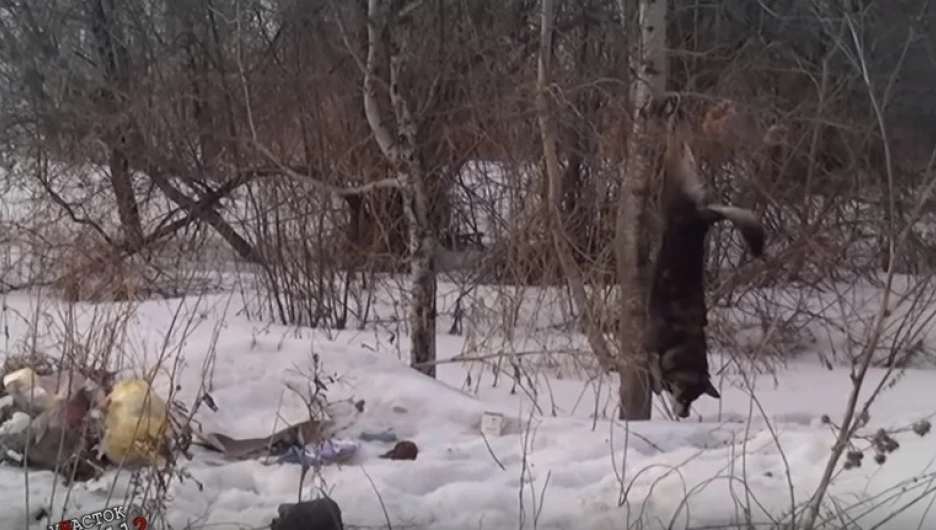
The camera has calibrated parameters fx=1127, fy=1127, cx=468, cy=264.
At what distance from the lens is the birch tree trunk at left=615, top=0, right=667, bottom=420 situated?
4.14 metres

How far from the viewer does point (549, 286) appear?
5.40 m

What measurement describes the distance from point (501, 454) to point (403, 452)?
0.93ft

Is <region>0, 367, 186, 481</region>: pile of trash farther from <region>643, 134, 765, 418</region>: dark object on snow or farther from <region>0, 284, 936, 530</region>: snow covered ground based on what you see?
<region>643, 134, 765, 418</region>: dark object on snow

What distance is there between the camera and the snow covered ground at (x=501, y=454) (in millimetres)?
2721

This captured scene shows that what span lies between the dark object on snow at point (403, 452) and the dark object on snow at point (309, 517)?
1.90ft

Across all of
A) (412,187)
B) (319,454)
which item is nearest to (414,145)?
(412,187)

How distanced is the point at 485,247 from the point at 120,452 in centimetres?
362

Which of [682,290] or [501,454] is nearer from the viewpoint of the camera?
[501,454]

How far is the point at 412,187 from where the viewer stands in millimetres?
5105

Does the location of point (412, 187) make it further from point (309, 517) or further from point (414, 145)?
point (309, 517)

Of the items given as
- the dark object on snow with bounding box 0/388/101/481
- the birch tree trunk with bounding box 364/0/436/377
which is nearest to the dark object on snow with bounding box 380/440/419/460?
the dark object on snow with bounding box 0/388/101/481

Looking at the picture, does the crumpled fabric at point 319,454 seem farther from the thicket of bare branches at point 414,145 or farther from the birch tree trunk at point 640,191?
the thicket of bare branches at point 414,145

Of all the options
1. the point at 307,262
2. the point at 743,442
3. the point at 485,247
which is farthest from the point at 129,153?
the point at 743,442

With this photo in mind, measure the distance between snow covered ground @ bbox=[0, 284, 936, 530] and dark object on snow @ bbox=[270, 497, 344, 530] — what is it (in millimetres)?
97
